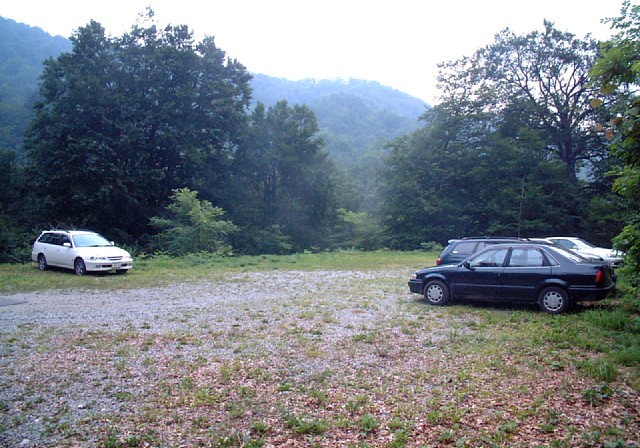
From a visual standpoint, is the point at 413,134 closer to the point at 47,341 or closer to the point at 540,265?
the point at 540,265

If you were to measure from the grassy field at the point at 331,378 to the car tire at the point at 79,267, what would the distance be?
8464mm

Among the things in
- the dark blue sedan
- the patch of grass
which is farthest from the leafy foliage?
the dark blue sedan

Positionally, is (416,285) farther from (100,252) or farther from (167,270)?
(100,252)

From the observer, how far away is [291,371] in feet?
20.0

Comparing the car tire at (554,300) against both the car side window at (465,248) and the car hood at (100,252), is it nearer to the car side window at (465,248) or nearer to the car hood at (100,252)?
the car side window at (465,248)

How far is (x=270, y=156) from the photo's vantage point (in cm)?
4128

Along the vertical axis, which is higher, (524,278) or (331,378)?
(524,278)

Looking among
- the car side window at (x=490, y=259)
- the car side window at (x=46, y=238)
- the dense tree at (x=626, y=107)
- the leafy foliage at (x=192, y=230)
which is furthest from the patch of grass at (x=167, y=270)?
the dense tree at (x=626, y=107)

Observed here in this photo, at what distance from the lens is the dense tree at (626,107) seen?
5.22 m

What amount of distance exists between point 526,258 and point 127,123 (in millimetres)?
29828

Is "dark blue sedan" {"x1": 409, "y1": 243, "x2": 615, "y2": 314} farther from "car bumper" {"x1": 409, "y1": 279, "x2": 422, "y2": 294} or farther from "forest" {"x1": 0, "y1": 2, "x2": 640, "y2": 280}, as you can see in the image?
"forest" {"x1": 0, "y1": 2, "x2": 640, "y2": 280}

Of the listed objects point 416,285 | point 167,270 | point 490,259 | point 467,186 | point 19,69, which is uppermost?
point 19,69

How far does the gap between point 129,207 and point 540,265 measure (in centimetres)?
2991

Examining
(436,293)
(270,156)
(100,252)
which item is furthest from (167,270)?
(270,156)
